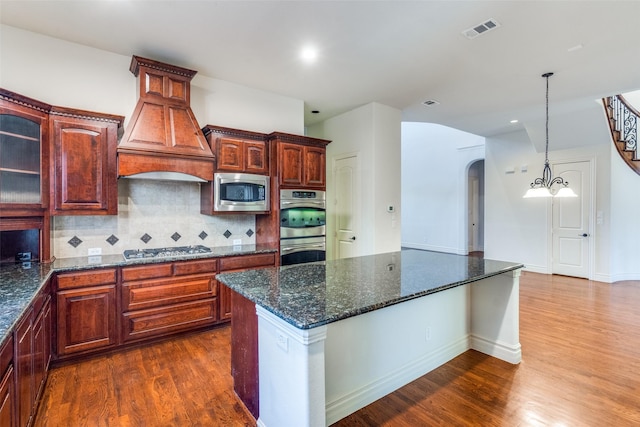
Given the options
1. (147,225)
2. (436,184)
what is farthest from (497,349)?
(436,184)

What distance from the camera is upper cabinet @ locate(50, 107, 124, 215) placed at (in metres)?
2.71

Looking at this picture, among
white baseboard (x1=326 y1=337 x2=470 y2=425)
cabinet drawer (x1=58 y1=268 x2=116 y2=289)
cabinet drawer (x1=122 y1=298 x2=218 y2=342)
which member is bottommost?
white baseboard (x1=326 y1=337 x2=470 y2=425)

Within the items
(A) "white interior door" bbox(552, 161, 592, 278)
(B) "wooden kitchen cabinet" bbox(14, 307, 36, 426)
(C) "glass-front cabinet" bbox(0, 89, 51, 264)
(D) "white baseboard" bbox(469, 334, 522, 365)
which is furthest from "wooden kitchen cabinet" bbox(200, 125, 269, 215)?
(A) "white interior door" bbox(552, 161, 592, 278)

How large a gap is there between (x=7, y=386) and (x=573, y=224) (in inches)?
304

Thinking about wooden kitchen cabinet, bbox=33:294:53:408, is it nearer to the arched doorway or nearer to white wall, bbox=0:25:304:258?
white wall, bbox=0:25:304:258

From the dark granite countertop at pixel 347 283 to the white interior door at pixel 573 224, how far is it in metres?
4.51

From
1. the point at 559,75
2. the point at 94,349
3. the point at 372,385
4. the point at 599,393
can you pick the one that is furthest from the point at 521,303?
the point at 94,349

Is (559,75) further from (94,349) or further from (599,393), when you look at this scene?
(94,349)

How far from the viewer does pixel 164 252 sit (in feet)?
11.0

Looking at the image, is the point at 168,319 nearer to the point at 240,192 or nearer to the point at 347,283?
the point at 240,192

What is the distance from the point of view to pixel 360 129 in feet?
15.9

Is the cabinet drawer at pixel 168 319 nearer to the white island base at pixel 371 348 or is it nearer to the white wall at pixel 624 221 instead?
the white island base at pixel 371 348

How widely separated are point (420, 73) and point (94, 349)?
4.38 meters

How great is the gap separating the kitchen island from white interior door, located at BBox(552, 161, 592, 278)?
4.39 m
